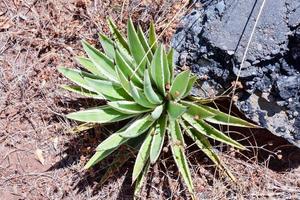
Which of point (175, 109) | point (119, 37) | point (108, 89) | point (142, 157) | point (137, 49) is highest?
point (119, 37)

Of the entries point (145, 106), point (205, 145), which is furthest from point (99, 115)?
point (205, 145)

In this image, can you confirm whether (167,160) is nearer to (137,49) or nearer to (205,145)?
(205,145)

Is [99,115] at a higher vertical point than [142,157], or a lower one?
higher

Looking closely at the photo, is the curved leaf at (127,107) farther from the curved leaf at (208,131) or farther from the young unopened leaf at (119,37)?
the young unopened leaf at (119,37)

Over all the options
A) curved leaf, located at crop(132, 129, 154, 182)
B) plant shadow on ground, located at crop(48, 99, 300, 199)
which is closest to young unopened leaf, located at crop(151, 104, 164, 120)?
curved leaf, located at crop(132, 129, 154, 182)

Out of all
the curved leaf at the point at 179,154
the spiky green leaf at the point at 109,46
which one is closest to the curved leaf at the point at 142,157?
→ the curved leaf at the point at 179,154
